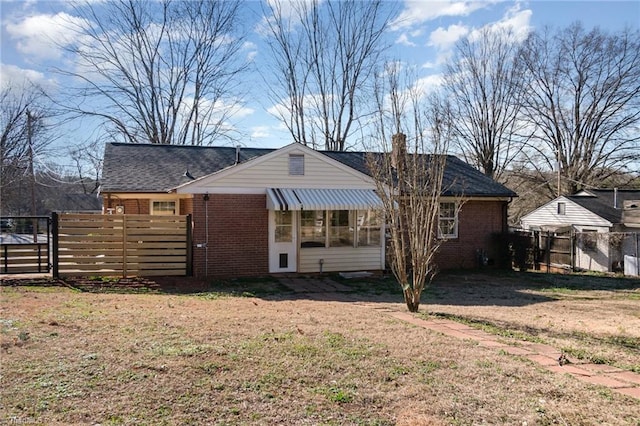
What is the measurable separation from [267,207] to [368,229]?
3.85 metres

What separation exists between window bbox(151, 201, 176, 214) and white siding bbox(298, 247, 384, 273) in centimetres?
552

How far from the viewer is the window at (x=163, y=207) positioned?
→ 60.4 feet

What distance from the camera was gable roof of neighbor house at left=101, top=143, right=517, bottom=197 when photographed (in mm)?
16906

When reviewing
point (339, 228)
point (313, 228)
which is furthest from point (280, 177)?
point (339, 228)

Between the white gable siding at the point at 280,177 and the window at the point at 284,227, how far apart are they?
0.97 metres

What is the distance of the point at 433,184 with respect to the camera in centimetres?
975

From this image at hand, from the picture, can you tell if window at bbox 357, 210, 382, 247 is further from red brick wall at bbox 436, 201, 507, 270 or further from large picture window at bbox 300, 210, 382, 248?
red brick wall at bbox 436, 201, 507, 270

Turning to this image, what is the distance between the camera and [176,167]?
1866cm

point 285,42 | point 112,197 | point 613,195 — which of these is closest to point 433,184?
point 112,197

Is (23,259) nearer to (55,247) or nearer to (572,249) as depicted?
(55,247)

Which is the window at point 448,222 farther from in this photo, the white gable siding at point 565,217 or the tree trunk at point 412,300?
the white gable siding at point 565,217

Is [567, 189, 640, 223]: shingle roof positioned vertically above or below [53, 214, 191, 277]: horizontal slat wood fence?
above

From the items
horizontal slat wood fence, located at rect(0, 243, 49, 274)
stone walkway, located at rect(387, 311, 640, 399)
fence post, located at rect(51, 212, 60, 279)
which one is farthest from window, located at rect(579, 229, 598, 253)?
horizontal slat wood fence, located at rect(0, 243, 49, 274)

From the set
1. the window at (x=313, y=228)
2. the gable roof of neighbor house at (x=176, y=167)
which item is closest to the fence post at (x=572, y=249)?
the gable roof of neighbor house at (x=176, y=167)
